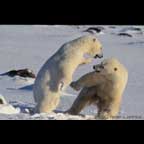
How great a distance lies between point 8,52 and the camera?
11.4m

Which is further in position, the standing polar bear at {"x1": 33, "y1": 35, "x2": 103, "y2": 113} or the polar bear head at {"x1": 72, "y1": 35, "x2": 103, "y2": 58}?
the polar bear head at {"x1": 72, "y1": 35, "x2": 103, "y2": 58}

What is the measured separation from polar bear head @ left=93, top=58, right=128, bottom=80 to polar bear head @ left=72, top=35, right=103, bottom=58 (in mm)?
262

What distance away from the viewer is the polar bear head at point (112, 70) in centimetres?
472

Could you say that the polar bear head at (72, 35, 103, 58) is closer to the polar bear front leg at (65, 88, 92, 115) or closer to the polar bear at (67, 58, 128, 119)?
the polar bear at (67, 58, 128, 119)

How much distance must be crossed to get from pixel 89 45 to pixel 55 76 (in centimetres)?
47

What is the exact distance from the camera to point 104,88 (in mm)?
4805

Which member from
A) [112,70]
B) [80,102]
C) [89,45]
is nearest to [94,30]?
[89,45]

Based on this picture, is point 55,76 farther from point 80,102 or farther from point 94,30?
point 94,30

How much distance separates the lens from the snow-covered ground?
5.30 meters

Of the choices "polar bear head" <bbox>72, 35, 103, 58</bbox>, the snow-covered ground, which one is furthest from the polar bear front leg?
"polar bear head" <bbox>72, 35, 103, 58</bbox>

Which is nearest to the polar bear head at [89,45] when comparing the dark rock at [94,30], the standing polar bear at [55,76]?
the standing polar bear at [55,76]

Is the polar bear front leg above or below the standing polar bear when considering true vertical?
below

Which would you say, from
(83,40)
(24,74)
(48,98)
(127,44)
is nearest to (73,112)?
(48,98)
